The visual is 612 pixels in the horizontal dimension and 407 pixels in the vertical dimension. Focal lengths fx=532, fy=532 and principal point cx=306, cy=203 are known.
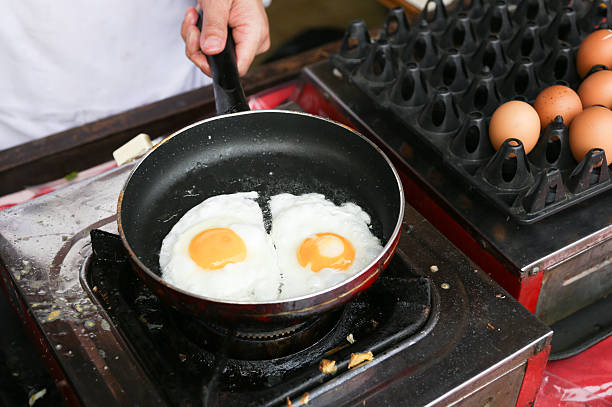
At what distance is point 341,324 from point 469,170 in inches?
24.0

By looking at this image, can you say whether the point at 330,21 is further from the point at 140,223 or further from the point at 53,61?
the point at 140,223

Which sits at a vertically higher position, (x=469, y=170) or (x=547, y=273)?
(x=469, y=170)

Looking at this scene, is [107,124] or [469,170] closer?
[469,170]

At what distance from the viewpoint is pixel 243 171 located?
4.97ft

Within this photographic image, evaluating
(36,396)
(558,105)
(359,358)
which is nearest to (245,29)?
(558,105)

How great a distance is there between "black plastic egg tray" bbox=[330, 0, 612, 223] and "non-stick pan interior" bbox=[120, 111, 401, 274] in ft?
0.95

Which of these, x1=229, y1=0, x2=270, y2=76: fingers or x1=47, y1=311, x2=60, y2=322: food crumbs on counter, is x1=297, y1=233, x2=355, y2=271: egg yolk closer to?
x1=47, y1=311, x2=60, y2=322: food crumbs on counter

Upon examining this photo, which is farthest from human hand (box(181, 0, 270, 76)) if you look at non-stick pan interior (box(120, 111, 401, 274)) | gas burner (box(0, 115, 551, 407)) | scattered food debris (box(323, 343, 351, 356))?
scattered food debris (box(323, 343, 351, 356))

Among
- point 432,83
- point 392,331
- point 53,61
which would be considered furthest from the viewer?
point 53,61

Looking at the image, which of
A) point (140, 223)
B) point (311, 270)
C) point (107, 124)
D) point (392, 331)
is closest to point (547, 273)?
point (392, 331)

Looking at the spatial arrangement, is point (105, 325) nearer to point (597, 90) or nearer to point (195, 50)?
point (195, 50)

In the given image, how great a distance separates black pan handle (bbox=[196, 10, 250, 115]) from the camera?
1.45 metres

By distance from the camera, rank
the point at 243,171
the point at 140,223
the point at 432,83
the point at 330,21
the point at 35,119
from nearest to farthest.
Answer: the point at 140,223 < the point at 243,171 < the point at 432,83 < the point at 35,119 < the point at 330,21

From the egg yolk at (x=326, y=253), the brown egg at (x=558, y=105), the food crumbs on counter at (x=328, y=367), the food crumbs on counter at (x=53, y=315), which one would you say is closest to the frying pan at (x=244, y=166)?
the egg yolk at (x=326, y=253)
